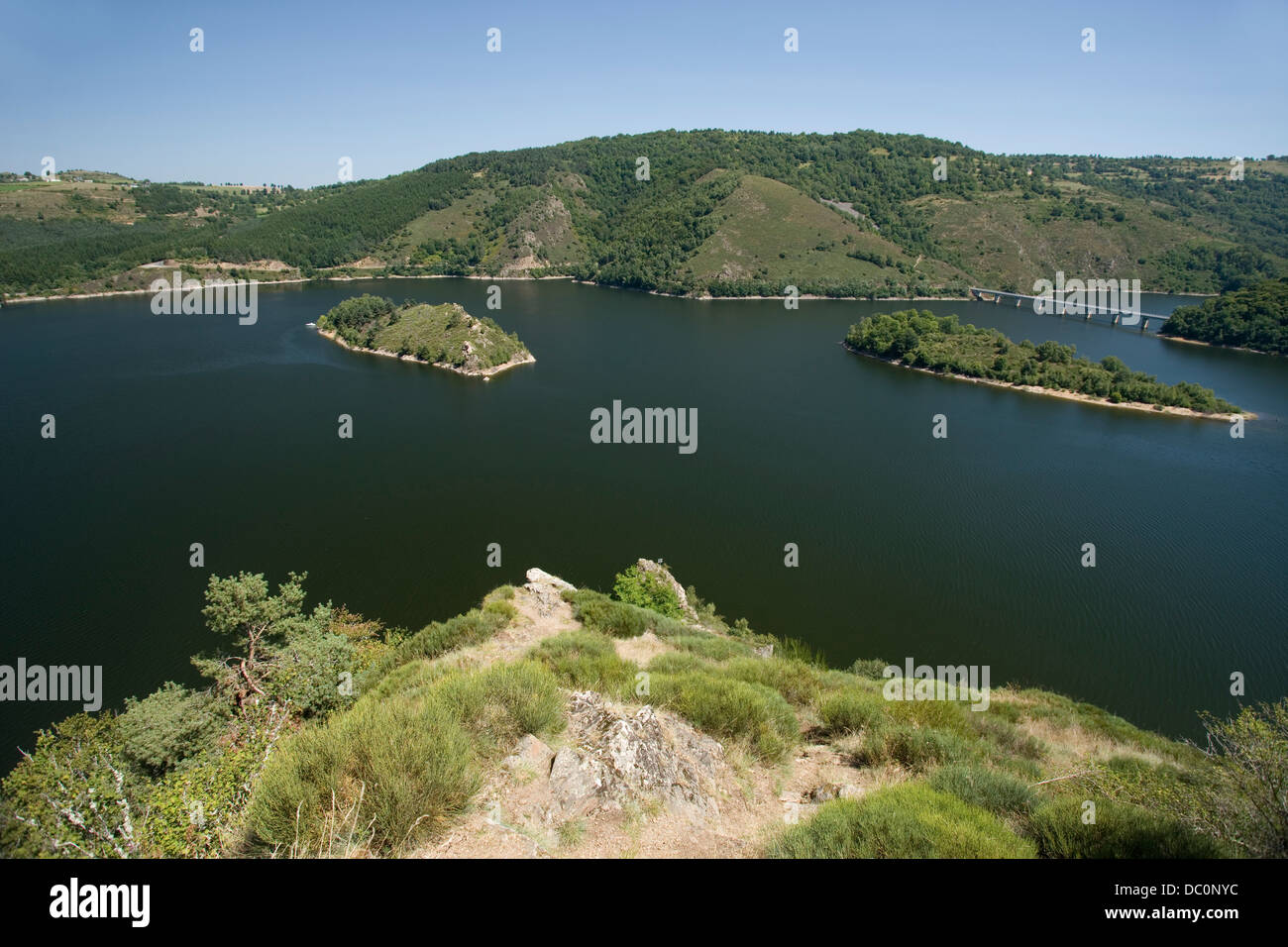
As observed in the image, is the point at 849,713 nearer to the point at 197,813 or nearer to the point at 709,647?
the point at 709,647

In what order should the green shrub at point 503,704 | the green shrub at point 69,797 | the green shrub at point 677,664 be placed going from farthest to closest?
the green shrub at point 677,664 < the green shrub at point 503,704 < the green shrub at point 69,797

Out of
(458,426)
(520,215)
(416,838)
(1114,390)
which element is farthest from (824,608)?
(520,215)

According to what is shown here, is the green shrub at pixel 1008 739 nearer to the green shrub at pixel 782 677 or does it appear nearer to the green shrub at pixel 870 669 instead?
the green shrub at pixel 782 677

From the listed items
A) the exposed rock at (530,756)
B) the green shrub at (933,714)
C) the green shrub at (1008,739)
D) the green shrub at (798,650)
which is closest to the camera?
the exposed rock at (530,756)

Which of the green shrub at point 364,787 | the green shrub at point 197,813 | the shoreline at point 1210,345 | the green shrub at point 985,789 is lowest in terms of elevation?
the green shrub at point 985,789

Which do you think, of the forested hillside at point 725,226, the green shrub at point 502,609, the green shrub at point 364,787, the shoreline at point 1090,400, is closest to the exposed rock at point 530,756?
the green shrub at point 364,787

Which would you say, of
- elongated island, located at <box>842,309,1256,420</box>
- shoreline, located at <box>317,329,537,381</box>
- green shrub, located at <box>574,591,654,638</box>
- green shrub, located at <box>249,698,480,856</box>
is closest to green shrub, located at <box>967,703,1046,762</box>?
green shrub, located at <box>574,591,654,638</box>

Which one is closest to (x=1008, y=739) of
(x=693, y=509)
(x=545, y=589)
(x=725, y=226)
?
(x=545, y=589)
